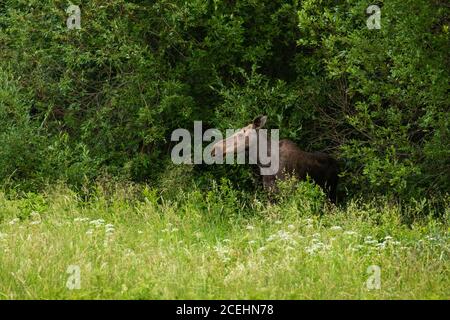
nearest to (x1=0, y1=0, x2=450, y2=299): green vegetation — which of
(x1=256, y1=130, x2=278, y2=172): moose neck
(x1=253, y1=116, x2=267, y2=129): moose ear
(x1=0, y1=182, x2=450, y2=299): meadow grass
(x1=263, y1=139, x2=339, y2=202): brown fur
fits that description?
(x1=0, y1=182, x2=450, y2=299): meadow grass

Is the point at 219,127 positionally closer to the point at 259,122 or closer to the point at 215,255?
the point at 259,122

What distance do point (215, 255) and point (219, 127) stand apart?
487cm

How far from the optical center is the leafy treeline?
12.2 m

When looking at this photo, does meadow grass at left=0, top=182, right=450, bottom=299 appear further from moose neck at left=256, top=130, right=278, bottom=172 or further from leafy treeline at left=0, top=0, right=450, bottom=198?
leafy treeline at left=0, top=0, right=450, bottom=198

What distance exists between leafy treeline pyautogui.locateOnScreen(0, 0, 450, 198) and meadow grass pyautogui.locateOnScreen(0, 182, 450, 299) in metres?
2.13

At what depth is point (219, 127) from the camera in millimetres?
13258

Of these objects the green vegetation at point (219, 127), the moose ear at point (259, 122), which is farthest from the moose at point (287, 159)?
the green vegetation at point (219, 127)

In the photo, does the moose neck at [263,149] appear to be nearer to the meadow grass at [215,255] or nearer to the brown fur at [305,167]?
the brown fur at [305,167]

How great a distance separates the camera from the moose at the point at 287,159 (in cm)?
1236

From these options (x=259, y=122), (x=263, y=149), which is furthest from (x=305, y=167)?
(x=259, y=122)

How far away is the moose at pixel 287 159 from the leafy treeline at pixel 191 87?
34cm

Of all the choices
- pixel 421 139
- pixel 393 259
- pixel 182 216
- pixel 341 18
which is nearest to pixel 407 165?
pixel 421 139

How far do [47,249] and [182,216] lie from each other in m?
2.74
